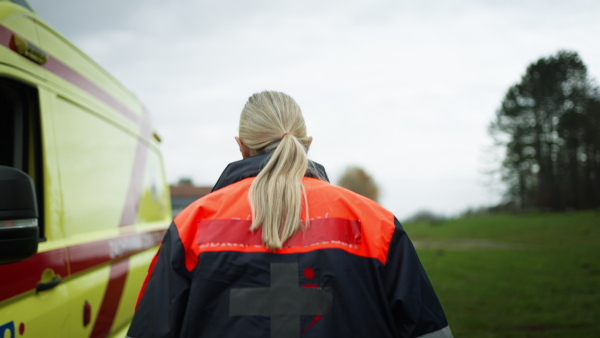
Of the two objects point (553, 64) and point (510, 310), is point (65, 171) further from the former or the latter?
point (553, 64)

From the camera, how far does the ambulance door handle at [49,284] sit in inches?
81.6

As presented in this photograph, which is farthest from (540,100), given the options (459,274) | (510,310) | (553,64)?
(510,310)

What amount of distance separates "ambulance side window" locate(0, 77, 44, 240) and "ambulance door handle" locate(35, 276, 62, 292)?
0.20 m

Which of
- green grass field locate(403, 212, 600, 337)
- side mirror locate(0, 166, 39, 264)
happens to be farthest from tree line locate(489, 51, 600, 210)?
side mirror locate(0, 166, 39, 264)

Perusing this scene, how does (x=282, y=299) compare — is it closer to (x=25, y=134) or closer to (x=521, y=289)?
(x=25, y=134)

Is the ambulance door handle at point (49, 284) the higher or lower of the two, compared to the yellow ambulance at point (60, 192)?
lower

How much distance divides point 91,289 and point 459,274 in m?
10.1

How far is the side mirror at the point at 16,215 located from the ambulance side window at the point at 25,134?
2.68 ft

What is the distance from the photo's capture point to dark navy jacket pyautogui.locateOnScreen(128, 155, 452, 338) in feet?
5.12

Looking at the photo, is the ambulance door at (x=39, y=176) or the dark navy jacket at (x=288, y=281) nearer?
the dark navy jacket at (x=288, y=281)

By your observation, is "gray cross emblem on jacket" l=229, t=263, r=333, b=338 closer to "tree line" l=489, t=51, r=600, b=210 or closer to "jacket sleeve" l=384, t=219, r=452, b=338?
"jacket sleeve" l=384, t=219, r=452, b=338

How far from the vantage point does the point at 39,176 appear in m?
2.26

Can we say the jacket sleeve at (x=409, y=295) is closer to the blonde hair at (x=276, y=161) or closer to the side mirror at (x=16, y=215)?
the blonde hair at (x=276, y=161)

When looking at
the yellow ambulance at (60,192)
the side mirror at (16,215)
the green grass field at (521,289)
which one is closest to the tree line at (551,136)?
the green grass field at (521,289)
